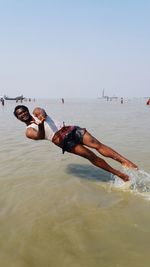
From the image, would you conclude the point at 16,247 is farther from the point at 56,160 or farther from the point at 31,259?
the point at 56,160

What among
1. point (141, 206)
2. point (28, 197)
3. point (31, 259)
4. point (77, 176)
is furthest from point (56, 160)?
point (31, 259)

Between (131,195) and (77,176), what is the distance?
1692 millimetres

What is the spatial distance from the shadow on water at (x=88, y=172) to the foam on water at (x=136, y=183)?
44cm

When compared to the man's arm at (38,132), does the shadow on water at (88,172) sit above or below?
below

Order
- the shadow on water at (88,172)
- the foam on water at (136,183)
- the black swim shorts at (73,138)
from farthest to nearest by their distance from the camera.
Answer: the shadow on water at (88,172) → the black swim shorts at (73,138) → the foam on water at (136,183)

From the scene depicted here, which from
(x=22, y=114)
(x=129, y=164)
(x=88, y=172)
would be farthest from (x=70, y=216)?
(x=88, y=172)

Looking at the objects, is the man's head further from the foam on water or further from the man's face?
the foam on water

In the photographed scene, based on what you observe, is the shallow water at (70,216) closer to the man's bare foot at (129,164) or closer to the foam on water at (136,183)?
the foam on water at (136,183)

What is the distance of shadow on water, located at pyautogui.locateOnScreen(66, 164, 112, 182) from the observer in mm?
7094

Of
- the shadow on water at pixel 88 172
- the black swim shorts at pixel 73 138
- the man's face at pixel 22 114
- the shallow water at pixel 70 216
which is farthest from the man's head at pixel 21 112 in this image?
the shadow on water at pixel 88 172

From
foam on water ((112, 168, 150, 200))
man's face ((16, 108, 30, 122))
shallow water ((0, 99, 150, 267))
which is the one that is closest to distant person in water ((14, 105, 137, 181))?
man's face ((16, 108, 30, 122))

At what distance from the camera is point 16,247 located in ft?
12.7

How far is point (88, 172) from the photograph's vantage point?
766 centimetres

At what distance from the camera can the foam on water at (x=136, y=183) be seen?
6.10m
